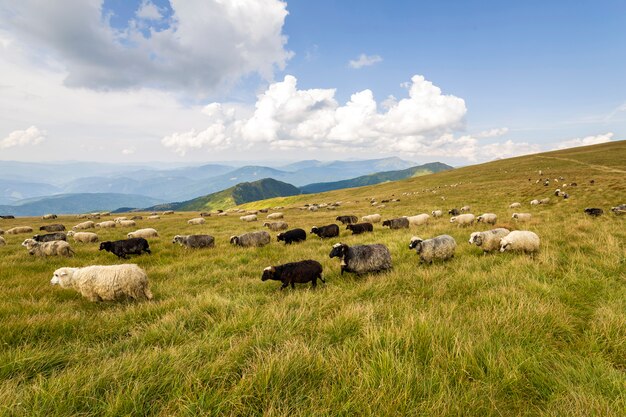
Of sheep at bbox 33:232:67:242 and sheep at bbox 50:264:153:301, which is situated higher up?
sheep at bbox 33:232:67:242

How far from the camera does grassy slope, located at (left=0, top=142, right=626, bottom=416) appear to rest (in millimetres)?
2980

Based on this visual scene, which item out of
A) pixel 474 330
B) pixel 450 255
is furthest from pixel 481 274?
pixel 474 330

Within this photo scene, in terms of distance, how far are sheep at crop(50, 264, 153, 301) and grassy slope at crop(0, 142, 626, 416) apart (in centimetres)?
40

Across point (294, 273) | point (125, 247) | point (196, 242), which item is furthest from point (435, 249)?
point (125, 247)

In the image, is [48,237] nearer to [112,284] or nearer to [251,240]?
[251,240]

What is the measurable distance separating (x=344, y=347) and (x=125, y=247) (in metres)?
13.9

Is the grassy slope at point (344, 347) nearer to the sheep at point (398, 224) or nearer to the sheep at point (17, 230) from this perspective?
the sheep at point (398, 224)

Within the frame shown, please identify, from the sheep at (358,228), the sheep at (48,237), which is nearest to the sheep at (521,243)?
the sheep at (358,228)

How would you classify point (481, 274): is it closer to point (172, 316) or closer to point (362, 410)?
point (362, 410)

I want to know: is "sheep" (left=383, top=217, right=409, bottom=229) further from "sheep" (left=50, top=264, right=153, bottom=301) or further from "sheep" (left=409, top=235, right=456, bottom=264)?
"sheep" (left=50, top=264, right=153, bottom=301)

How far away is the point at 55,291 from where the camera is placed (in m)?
7.98

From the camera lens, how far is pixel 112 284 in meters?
7.82

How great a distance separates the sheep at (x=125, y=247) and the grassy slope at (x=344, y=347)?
5.02 m

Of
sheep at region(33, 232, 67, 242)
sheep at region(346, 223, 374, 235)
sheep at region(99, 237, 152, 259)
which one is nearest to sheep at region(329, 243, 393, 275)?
sheep at region(346, 223, 374, 235)
